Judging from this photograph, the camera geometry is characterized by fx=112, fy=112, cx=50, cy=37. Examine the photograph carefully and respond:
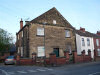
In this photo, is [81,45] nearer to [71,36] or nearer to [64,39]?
[71,36]

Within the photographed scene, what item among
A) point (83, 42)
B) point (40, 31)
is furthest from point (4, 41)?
point (83, 42)

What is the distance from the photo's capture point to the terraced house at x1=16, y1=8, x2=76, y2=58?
20297 mm

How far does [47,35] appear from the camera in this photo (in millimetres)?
21719

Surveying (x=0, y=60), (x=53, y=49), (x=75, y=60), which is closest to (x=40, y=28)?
(x=53, y=49)

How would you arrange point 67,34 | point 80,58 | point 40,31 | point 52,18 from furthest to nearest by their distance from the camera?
point 67,34 < point 52,18 < point 40,31 < point 80,58

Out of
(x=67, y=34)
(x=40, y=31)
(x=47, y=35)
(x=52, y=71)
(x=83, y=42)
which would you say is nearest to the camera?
(x=52, y=71)

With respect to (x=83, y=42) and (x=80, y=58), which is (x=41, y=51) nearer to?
(x=80, y=58)

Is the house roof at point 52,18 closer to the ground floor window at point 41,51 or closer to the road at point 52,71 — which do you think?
the ground floor window at point 41,51

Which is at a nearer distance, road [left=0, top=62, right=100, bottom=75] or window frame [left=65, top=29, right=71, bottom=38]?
road [left=0, top=62, right=100, bottom=75]

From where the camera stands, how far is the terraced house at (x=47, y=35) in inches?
799

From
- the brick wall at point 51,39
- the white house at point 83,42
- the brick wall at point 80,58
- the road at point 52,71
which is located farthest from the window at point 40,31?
the white house at point 83,42

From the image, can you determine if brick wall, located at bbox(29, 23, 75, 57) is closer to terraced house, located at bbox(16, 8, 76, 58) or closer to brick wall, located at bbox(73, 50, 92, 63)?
terraced house, located at bbox(16, 8, 76, 58)

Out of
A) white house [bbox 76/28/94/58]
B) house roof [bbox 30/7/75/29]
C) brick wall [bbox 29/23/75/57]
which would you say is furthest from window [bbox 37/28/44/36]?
white house [bbox 76/28/94/58]

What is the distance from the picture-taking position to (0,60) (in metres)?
26.2
